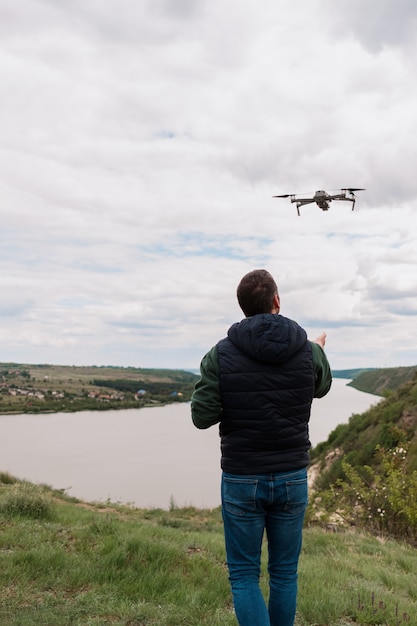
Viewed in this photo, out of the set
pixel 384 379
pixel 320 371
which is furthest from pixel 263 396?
pixel 384 379

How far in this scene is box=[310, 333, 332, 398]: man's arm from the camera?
2.38m

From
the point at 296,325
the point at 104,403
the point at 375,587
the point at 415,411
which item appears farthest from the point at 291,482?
the point at 104,403

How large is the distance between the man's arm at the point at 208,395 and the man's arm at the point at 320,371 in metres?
0.47

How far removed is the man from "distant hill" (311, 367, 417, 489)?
12166 millimetres

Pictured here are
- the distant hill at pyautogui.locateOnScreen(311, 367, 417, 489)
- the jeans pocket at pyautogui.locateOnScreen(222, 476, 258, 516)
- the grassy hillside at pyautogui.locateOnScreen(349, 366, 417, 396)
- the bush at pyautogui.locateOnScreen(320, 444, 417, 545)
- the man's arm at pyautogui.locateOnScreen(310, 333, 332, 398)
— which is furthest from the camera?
the grassy hillside at pyautogui.locateOnScreen(349, 366, 417, 396)

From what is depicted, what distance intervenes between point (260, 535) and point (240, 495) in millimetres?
243

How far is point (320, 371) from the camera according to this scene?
2408 millimetres

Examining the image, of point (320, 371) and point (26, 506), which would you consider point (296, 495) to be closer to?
point (320, 371)

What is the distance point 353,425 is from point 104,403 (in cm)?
5579

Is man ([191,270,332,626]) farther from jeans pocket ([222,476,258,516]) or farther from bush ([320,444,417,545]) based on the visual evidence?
bush ([320,444,417,545])

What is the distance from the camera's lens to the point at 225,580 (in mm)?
3664

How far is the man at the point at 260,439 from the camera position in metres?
2.22

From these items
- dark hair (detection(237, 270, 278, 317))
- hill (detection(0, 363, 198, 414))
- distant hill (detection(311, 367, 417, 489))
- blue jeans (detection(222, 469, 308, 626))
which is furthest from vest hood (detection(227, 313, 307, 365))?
hill (detection(0, 363, 198, 414))

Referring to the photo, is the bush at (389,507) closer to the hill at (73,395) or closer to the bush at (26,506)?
the bush at (26,506)
